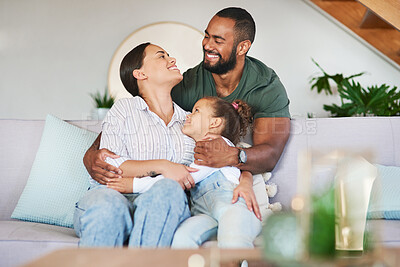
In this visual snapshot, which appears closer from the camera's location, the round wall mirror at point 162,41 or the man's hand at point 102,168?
the man's hand at point 102,168

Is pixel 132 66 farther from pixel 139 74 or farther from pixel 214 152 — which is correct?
pixel 214 152

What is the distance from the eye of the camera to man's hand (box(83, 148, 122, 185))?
1715 millimetres

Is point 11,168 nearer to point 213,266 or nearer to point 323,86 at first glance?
point 213,266

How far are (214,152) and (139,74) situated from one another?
524 millimetres

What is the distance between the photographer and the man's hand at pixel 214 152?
1748 millimetres

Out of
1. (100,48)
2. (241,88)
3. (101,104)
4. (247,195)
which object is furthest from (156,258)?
(100,48)

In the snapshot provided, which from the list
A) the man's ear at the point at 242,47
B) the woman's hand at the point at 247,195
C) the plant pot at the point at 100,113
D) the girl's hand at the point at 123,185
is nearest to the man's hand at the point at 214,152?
the woman's hand at the point at 247,195

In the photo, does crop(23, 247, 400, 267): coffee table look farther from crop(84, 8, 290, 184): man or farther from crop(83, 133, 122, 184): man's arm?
crop(84, 8, 290, 184): man

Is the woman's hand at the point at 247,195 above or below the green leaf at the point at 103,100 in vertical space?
below

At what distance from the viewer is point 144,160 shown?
173 centimetres

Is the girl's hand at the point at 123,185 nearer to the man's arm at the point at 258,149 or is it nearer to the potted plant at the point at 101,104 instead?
the man's arm at the point at 258,149

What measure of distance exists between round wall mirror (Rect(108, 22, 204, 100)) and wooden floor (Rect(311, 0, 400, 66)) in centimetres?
102

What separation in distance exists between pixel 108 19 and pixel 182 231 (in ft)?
8.25

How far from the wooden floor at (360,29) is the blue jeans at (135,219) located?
2.46m
